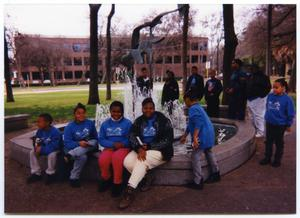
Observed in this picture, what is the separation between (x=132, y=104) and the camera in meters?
6.45

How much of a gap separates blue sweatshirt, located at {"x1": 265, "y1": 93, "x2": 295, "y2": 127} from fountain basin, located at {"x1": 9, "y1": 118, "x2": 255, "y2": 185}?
540mm

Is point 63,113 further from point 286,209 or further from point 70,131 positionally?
point 286,209

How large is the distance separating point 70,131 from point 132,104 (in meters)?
2.75

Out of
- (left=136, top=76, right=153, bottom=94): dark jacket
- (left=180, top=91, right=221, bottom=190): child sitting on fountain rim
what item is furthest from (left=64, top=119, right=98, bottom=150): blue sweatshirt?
(left=136, top=76, right=153, bottom=94): dark jacket

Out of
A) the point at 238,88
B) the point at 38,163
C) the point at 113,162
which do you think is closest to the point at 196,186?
the point at 113,162

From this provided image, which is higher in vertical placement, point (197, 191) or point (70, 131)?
point (70, 131)

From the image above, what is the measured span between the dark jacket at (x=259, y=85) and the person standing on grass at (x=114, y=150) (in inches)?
111

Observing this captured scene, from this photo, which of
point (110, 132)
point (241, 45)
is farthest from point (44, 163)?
point (241, 45)

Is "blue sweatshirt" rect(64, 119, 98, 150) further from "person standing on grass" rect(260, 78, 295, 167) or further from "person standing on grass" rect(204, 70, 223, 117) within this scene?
"person standing on grass" rect(204, 70, 223, 117)

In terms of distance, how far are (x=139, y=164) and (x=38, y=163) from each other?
1422mm

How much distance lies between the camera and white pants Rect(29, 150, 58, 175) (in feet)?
12.4

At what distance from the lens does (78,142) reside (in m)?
3.75

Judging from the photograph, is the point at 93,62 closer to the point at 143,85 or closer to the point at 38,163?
the point at 143,85

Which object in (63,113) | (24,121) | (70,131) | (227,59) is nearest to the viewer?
(70,131)
